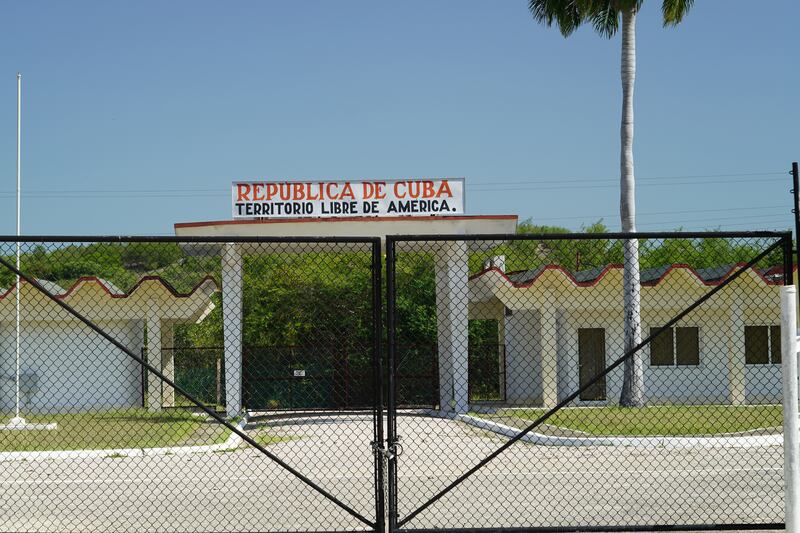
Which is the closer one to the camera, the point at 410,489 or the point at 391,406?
the point at 391,406

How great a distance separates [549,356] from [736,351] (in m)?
5.40

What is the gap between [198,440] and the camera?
730 inches

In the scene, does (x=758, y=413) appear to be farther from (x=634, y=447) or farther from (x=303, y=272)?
(x=303, y=272)

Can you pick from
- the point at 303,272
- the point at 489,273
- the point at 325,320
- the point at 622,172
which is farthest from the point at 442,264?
the point at 303,272

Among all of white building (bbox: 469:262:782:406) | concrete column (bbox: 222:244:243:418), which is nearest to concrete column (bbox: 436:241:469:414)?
white building (bbox: 469:262:782:406)

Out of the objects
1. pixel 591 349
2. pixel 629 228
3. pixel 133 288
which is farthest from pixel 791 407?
pixel 591 349

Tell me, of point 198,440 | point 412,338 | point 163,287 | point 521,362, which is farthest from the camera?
point 412,338

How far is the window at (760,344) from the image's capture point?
98.3ft

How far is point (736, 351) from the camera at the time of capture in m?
28.3

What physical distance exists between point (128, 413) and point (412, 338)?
1432 cm

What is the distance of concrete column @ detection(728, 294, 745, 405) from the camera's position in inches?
1113

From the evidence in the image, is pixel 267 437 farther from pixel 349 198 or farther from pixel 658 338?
pixel 658 338

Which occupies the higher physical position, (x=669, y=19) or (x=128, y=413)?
(x=669, y=19)

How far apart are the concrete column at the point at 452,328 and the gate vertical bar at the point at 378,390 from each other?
53.8 ft
